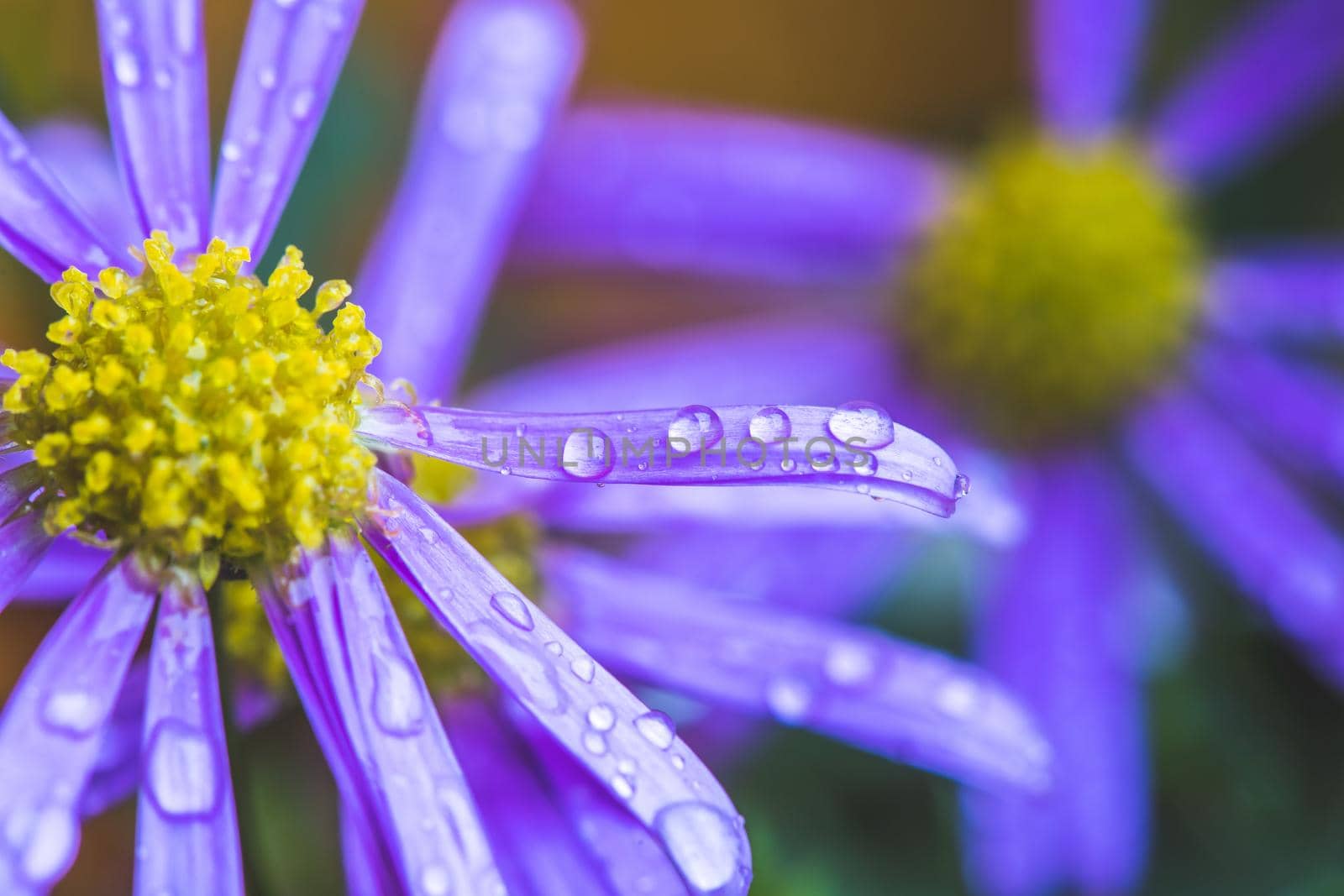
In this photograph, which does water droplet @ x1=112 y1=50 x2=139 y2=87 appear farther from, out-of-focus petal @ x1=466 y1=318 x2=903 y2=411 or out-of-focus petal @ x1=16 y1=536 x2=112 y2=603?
out-of-focus petal @ x1=466 y1=318 x2=903 y2=411

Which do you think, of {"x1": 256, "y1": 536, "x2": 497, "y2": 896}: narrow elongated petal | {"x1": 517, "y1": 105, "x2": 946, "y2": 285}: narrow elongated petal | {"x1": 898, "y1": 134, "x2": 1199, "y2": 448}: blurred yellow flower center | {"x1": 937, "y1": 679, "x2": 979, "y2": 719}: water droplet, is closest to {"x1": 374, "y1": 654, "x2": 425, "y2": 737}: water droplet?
{"x1": 256, "y1": 536, "x2": 497, "y2": 896}: narrow elongated petal

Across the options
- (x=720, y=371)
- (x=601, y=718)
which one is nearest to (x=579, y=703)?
(x=601, y=718)

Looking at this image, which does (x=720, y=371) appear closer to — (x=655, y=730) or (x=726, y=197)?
(x=726, y=197)

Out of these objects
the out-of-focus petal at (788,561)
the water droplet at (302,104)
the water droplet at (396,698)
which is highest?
the out-of-focus petal at (788,561)

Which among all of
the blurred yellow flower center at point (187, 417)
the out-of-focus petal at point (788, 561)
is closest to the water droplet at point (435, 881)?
the blurred yellow flower center at point (187, 417)

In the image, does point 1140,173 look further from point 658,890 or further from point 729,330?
point 658,890

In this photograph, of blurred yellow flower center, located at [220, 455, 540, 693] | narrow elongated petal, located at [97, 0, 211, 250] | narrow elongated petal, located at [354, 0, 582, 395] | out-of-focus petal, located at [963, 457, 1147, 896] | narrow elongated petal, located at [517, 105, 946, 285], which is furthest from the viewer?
narrow elongated petal, located at [517, 105, 946, 285]

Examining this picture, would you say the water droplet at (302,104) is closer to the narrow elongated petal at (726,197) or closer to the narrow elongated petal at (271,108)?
the narrow elongated petal at (271,108)
